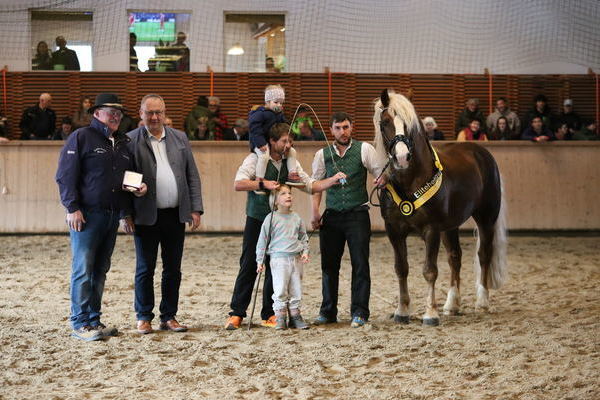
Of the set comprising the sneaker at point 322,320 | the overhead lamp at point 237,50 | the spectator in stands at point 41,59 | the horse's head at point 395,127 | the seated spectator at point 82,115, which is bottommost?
the sneaker at point 322,320

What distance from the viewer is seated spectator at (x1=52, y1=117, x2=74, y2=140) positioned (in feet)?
46.2

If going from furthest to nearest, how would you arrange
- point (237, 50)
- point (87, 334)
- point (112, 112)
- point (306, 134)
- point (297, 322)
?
point (237, 50)
point (306, 134)
point (297, 322)
point (112, 112)
point (87, 334)

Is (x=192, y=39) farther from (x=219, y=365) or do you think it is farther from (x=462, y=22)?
(x=219, y=365)

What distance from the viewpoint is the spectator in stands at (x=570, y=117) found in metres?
15.2

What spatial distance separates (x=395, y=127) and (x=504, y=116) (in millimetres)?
8610

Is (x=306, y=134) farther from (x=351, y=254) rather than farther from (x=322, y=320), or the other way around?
(x=322, y=320)

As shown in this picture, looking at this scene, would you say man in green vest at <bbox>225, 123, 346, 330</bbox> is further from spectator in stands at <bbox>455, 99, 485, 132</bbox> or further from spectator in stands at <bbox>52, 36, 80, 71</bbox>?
spectator in stands at <bbox>52, 36, 80, 71</bbox>

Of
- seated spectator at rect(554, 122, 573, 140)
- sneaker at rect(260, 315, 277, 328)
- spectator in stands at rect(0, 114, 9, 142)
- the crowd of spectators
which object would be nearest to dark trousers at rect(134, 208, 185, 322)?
sneaker at rect(260, 315, 277, 328)

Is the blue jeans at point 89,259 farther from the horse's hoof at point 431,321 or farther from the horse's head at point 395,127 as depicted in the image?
the horse's hoof at point 431,321

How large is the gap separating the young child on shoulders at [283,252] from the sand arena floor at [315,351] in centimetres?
22

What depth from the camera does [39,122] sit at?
14.2 metres

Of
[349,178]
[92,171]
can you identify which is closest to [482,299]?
[349,178]

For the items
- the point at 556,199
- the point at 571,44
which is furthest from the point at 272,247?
the point at 571,44

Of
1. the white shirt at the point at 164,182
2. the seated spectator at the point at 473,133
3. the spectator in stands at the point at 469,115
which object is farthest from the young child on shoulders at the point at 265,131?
the spectator in stands at the point at 469,115
